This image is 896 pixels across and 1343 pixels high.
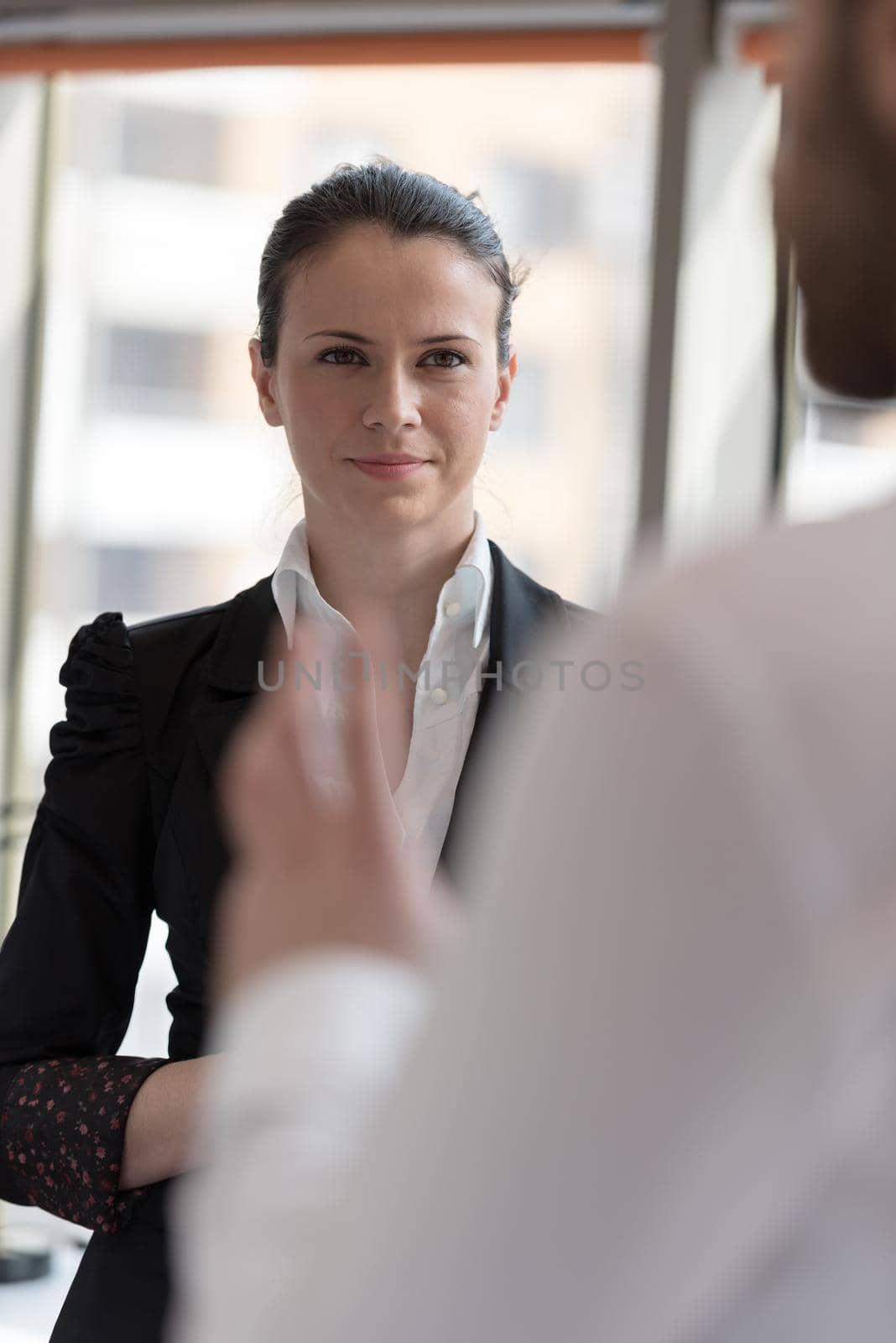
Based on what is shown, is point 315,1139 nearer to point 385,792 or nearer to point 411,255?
point 385,792

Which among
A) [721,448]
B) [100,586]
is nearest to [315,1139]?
[721,448]

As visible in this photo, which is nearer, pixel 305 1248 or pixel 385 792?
pixel 305 1248

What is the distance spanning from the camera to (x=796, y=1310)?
328mm

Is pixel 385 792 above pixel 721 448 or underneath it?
underneath

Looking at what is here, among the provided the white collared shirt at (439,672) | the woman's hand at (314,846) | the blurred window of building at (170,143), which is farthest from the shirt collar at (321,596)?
the blurred window of building at (170,143)

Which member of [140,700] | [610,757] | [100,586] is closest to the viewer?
[610,757]

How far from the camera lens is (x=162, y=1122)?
3.47 feet

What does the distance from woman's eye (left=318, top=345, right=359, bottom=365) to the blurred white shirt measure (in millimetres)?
1031

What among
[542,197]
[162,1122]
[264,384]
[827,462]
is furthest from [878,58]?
[542,197]

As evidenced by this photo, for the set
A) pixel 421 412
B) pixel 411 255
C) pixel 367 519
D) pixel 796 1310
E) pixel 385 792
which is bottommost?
pixel 796 1310

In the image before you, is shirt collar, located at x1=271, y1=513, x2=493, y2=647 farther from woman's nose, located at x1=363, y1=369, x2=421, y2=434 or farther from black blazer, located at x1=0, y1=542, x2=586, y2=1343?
woman's nose, located at x1=363, y1=369, x2=421, y2=434

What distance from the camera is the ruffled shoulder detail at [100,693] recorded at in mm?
1219

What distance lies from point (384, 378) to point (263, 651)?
275 millimetres

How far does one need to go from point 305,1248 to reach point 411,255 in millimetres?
1093
